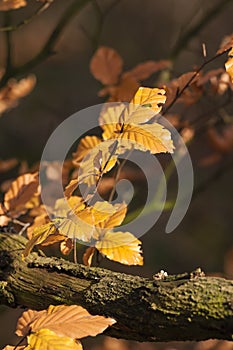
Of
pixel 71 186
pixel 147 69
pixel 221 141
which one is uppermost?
pixel 147 69

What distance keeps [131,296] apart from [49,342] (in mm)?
144

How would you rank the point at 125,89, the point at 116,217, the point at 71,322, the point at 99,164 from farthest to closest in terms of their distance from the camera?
the point at 125,89, the point at 116,217, the point at 99,164, the point at 71,322

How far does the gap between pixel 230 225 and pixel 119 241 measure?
293cm

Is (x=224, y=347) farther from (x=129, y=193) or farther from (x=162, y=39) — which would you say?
(x=162, y=39)

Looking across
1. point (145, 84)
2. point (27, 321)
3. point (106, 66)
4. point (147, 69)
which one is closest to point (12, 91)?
point (106, 66)

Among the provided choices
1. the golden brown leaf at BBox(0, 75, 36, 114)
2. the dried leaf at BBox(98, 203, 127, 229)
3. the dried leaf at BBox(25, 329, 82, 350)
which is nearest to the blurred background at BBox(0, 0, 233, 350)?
the golden brown leaf at BBox(0, 75, 36, 114)

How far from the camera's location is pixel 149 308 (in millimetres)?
981

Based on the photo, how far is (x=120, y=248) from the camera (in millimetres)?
1180

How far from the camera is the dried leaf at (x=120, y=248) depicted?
45.9 inches

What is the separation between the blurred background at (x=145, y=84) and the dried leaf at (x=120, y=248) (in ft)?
5.01

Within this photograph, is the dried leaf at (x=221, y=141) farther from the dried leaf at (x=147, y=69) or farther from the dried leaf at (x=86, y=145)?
the dried leaf at (x=86, y=145)

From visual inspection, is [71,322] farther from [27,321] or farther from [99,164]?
[99,164]

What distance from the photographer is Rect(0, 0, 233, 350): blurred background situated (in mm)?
3643

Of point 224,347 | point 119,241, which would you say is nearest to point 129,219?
point 224,347
